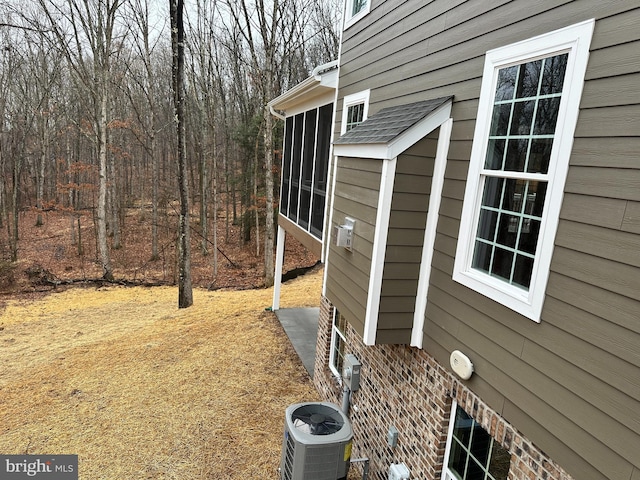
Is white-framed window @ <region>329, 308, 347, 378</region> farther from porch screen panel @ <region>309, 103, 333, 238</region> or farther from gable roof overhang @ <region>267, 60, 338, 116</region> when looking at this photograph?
gable roof overhang @ <region>267, 60, 338, 116</region>

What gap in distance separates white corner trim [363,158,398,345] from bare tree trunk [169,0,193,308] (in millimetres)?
9079

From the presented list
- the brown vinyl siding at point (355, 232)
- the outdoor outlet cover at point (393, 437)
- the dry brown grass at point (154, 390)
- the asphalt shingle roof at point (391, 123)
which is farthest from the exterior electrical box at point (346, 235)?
the dry brown grass at point (154, 390)

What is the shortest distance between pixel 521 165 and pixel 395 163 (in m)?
1.04

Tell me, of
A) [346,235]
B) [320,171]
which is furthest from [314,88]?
[346,235]

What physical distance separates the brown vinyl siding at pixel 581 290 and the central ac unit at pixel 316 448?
1.62 m

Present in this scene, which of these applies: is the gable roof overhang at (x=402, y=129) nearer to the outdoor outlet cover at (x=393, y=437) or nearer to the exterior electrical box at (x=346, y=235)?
the exterior electrical box at (x=346, y=235)

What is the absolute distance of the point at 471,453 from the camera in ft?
11.1

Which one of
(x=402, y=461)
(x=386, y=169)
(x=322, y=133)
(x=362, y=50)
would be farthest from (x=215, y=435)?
(x=362, y=50)

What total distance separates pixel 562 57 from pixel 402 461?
3.87 metres

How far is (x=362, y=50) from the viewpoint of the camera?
18.4 ft

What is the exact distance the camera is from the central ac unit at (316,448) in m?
4.00

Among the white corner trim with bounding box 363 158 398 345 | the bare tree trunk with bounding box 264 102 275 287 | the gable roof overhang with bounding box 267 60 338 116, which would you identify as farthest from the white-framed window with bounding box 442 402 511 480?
the bare tree trunk with bounding box 264 102 275 287

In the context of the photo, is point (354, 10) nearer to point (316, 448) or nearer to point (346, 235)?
point (346, 235)

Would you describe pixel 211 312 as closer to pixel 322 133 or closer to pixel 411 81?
pixel 322 133
